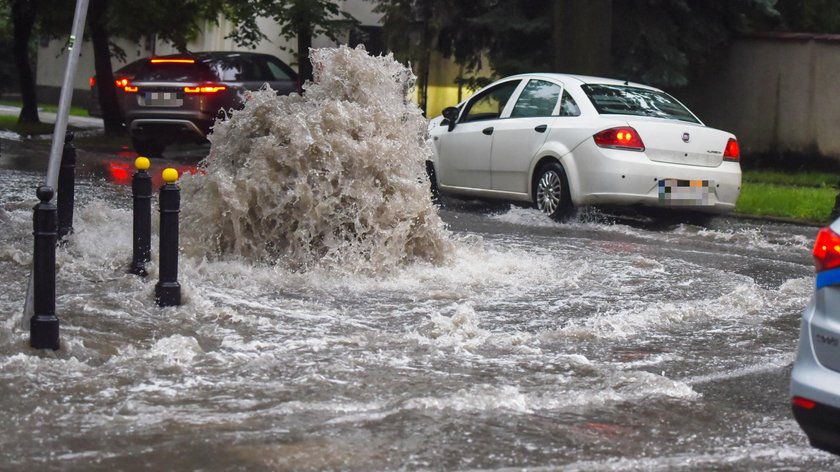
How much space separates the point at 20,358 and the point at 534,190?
8298 mm

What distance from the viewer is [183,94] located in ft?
65.7

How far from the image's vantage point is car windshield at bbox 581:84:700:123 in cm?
1370

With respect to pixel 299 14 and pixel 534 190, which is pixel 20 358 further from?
pixel 299 14

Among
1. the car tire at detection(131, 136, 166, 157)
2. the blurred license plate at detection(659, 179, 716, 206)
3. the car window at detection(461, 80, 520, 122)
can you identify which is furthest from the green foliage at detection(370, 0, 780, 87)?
the blurred license plate at detection(659, 179, 716, 206)

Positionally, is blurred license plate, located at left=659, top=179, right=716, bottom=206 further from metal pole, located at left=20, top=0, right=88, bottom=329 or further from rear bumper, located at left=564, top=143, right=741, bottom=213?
metal pole, located at left=20, top=0, right=88, bottom=329

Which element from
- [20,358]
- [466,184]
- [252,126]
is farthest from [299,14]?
[20,358]

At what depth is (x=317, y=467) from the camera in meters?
5.02

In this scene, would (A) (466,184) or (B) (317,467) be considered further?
(A) (466,184)

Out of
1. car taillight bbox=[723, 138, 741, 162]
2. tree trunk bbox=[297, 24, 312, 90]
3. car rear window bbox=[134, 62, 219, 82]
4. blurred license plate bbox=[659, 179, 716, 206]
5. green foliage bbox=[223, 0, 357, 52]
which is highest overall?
green foliage bbox=[223, 0, 357, 52]

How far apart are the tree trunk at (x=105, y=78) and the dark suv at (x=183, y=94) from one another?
20.3 ft

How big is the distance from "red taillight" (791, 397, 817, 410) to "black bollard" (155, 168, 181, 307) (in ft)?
14.3

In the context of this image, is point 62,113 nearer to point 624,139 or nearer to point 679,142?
point 624,139

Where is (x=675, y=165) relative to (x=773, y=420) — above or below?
above

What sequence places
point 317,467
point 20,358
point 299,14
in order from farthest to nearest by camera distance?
point 299,14
point 20,358
point 317,467
